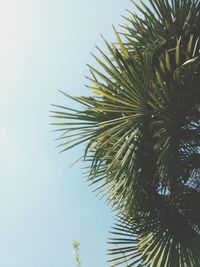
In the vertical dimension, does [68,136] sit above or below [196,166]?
above

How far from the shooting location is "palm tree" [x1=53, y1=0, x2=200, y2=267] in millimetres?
5586

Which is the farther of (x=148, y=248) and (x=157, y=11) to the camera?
(x=157, y=11)

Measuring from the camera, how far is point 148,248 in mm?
5984

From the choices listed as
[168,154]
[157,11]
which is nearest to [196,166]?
[168,154]

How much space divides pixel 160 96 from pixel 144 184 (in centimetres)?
112

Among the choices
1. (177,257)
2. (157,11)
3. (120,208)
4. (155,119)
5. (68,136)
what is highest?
(157,11)

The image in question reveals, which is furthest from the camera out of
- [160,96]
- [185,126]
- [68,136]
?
[68,136]

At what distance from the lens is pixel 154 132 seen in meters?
5.88

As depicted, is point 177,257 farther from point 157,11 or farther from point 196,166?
point 157,11

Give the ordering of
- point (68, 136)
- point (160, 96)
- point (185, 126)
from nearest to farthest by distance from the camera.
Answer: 1. point (160, 96)
2. point (185, 126)
3. point (68, 136)

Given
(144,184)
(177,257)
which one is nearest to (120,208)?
(144,184)

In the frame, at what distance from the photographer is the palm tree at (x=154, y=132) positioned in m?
5.59

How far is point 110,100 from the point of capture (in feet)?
20.0

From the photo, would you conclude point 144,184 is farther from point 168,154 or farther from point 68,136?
point 68,136
